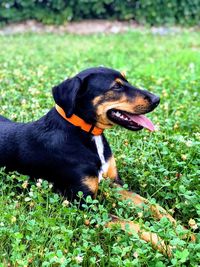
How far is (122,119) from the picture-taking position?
176 inches

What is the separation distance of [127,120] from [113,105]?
181 mm

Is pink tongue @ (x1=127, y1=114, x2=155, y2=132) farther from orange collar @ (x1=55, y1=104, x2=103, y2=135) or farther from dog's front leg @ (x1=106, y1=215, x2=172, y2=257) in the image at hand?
dog's front leg @ (x1=106, y1=215, x2=172, y2=257)

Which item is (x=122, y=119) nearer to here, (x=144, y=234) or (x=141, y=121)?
(x=141, y=121)

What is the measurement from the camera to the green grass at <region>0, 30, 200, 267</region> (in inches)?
138

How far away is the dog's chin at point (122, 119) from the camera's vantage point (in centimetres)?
445

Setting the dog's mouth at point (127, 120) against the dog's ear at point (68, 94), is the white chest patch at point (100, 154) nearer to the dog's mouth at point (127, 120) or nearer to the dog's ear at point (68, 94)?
the dog's mouth at point (127, 120)

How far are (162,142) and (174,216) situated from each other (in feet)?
4.23

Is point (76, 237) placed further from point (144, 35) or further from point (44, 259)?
point (144, 35)

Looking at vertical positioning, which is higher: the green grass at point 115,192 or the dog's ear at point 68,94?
the dog's ear at point 68,94

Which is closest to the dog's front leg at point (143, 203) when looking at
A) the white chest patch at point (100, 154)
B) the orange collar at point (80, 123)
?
the white chest patch at point (100, 154)

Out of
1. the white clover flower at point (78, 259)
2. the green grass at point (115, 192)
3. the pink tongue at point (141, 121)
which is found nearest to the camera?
the white clover flower at point (78, 259)

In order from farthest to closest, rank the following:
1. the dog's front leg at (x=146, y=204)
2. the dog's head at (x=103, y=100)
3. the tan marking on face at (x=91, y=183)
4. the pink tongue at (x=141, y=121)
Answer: the pink tongue at (x=141, y=121), the dog's head at (x=103, y=100), the tan marking on face at (x=91, y=183), the dog's front leg at (x=146, y=204)

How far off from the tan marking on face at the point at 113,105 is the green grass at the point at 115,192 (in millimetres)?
589

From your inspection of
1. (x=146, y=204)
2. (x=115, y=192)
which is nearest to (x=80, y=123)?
(x=115, y=192)
